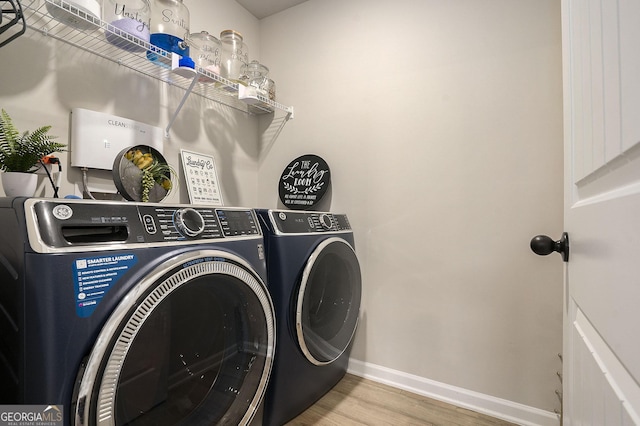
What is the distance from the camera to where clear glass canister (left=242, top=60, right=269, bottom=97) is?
79.0 inches

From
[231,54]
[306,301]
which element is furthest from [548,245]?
[231,54]

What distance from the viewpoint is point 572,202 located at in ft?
2.44

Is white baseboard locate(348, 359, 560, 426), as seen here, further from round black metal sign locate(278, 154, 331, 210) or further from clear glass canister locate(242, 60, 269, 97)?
clear glass canister locate(242, 60, 269, 97)

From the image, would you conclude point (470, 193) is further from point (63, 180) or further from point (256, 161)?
point (63, 180)

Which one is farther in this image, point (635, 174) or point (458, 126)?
point (458, 126)

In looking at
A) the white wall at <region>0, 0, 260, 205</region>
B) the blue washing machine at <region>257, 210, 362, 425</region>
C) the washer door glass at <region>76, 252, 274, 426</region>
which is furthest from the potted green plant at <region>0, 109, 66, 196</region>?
the blue washing machine at <region>257, 210, 362, 425</region>

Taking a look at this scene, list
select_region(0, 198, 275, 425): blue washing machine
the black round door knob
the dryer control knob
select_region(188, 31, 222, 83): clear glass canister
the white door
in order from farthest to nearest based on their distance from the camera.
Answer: select_region(188, 31, 222, 83): clear glass canister < the dryer control knob < the black round door knob < select_region(0, 198, 275, 425): blue washing machine < the white door

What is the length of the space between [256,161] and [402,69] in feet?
3.92

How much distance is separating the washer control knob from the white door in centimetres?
103

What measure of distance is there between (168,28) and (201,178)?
0.78 m

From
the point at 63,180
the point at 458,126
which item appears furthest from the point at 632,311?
the point at 63,180

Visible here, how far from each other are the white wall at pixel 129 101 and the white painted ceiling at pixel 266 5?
0.15 feet

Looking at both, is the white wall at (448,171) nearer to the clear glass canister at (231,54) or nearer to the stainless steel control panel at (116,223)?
the clear glass canister at (231,54)

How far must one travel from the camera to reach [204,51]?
69.2 inches
